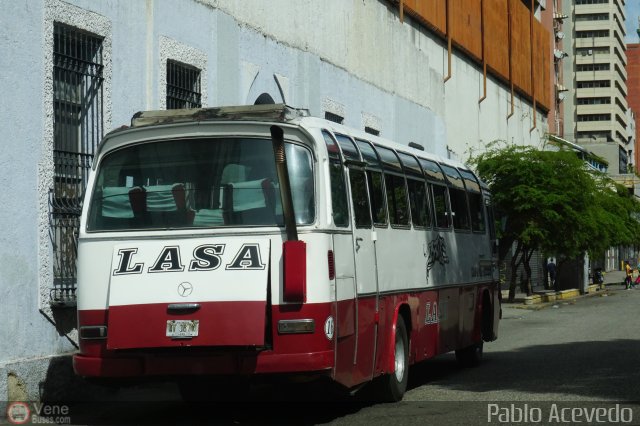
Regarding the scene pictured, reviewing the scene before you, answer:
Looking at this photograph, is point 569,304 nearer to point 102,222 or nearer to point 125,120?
point 125,120

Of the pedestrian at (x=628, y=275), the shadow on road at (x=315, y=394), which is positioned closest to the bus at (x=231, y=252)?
the shadow on road at (x=315, y=394)

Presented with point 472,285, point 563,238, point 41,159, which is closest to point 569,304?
point 563,238

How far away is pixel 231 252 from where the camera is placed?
10.5m

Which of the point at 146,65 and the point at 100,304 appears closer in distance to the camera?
the point at 100,304

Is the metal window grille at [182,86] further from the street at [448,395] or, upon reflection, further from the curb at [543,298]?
the curb at [543,298]

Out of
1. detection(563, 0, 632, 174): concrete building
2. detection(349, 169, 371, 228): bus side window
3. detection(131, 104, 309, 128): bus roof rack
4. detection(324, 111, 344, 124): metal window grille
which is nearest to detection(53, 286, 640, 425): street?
detection(349, 169, 371, 228): bus side window

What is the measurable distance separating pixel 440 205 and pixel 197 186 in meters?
5.53

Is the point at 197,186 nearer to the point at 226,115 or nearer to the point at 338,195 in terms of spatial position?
the point at 226,115

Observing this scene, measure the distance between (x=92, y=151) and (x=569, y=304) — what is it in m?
30.1

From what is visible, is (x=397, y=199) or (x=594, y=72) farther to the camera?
(x=594, y=72)

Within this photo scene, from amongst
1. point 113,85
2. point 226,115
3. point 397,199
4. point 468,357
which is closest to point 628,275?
point 468,357

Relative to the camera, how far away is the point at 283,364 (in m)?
10.3

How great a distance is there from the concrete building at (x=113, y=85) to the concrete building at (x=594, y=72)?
5099 inches

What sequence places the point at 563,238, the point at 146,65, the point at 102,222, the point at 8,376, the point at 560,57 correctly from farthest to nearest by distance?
the point at 560,57 < the point at 563,238 < the point at 146,65 < the point at 8,376 < the point at 102,222
